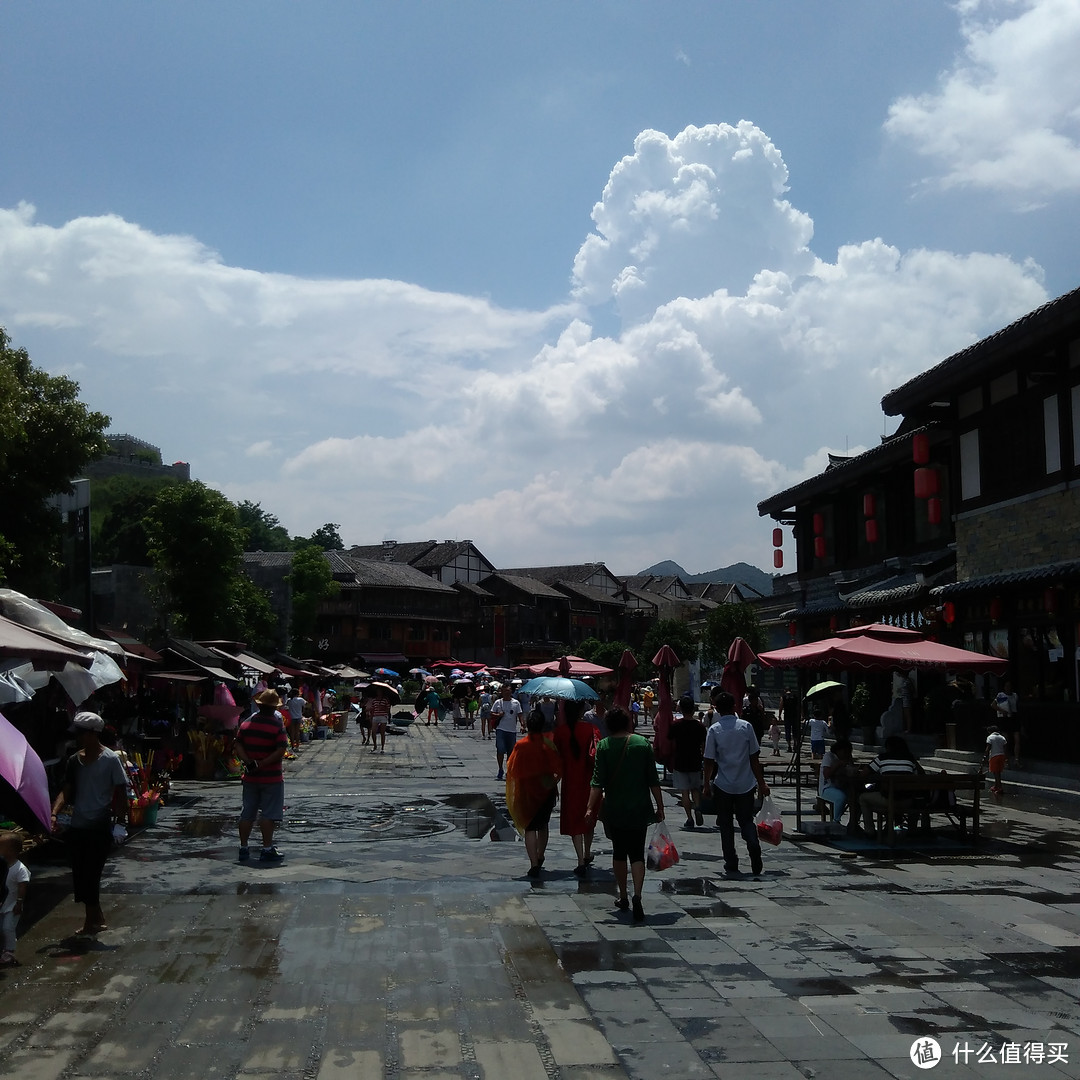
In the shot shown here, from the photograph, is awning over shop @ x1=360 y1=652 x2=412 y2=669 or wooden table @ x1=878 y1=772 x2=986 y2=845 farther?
awning over shop @ x1=360 y1=652 x2=412 y2=669

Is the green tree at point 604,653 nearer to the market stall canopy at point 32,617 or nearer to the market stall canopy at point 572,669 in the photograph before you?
the market stall canopy at point 572,669

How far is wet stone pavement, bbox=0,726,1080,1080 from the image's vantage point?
17.7ft

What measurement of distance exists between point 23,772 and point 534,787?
15.5 ft

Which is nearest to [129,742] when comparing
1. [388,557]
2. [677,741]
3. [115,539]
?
[677,741]

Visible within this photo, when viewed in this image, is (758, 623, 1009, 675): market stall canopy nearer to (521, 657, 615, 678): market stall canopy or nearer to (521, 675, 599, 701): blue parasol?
(521, 675, 599, 701): blue parasol

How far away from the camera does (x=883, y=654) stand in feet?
43.7

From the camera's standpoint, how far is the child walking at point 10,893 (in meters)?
6.94

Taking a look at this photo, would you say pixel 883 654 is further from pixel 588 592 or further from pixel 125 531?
pixel 588 592

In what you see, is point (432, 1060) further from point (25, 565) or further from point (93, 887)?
point (25, 565)

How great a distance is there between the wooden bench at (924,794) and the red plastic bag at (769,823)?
1.67 metres

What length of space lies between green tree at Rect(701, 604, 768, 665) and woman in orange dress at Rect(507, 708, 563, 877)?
2988cm

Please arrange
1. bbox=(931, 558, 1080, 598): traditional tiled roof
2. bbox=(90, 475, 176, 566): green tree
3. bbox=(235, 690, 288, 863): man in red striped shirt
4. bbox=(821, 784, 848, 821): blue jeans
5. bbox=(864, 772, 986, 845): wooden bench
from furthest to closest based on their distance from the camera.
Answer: bbox=(90, 475, 176, 566): green tree, bbox=(931, 558, 1080, 598): traditional tiled roof, bbox=(821, 784, 848, 821): blue jeans, bbox=(864, 772, 986, 845): wooden bench, bbox=(235, 690, 288, 863): man in red striped shirt

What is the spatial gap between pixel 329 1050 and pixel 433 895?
153 inches

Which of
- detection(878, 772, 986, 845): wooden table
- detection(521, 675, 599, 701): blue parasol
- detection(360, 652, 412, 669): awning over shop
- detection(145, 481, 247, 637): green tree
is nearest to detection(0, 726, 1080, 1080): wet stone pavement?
detection(878, 772, 986, 845): wooden table
